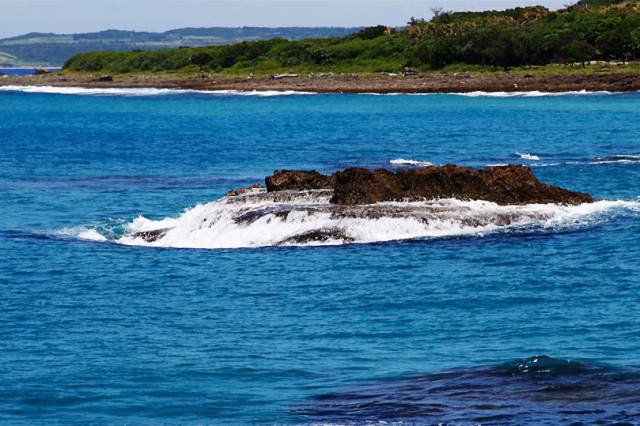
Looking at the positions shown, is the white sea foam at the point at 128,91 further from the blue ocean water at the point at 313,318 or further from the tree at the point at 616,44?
the blue ocean water at the point at 313,318

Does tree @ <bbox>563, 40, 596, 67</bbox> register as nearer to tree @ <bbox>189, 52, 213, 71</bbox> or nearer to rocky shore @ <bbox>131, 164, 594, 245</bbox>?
tree @ <bbox>189, 52, 213, 71</bbox>

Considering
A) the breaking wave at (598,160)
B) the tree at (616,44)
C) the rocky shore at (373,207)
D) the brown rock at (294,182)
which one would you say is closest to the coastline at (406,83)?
the tree at (616,44)

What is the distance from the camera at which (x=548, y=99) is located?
100625 mm

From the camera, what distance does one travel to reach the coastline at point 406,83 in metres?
108

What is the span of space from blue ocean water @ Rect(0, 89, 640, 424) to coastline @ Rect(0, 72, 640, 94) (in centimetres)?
6209

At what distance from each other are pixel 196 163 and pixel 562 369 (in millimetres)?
43259

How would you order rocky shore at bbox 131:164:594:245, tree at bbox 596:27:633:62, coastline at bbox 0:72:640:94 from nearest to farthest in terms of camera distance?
rocky shore at bbox 131:164:594:245 → coastline at bbox 0:72:640:94 → tree at bbox 596:27:633:62

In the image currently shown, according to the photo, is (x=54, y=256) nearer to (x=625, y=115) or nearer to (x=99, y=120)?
(x=625, y=115)

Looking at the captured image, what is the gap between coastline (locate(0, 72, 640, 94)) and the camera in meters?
108

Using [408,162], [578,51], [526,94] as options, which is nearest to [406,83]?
[526,94]

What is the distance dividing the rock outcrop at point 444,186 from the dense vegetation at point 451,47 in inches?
3696

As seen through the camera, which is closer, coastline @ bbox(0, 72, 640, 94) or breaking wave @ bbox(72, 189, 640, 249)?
breaking wave @ bbox(72, 189, 640, 249)

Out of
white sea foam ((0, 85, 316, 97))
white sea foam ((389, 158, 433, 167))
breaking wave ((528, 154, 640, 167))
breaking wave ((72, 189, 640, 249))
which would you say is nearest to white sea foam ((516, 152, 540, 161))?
breaking wave ((528, 154, 640, 167))

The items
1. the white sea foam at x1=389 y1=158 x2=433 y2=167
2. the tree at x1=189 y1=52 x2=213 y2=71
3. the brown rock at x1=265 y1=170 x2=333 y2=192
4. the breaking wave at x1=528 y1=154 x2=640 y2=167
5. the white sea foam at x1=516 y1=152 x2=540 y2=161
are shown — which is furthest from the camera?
the tree at x1=189 y1=52 x2=213 y2=71
